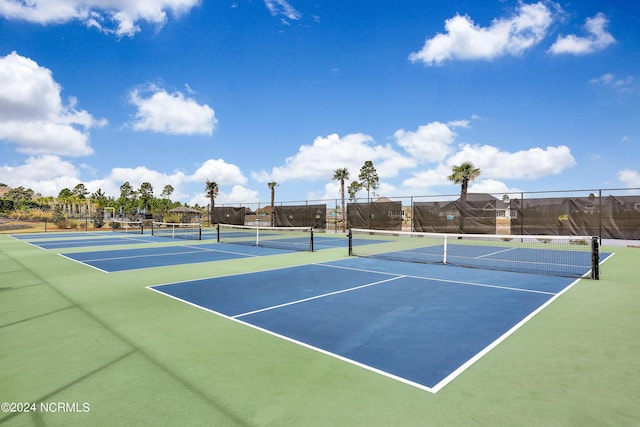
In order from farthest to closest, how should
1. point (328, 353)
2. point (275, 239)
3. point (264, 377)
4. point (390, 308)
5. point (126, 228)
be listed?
point (126, 228) → point (275, 239) → point (390, 308) → point (328, 353) → point (264, 377)

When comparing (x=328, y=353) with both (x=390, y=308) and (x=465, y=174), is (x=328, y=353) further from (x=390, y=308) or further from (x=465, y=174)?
(x=465, y=174)

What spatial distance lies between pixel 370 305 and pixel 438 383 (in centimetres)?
296

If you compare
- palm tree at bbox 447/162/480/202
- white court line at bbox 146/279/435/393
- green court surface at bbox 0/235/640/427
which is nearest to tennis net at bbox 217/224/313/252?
white court line at bbox 146/279/435/393

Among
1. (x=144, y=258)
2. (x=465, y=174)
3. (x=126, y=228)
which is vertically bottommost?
(x=144, y=258)

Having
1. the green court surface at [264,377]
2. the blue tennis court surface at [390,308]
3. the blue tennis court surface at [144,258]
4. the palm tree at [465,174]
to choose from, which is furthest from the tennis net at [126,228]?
the palm tree at [465,174]

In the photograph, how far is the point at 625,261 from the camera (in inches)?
488

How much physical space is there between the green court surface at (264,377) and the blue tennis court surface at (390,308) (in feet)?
→ 0.90

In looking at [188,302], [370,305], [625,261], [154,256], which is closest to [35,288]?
[188,302]

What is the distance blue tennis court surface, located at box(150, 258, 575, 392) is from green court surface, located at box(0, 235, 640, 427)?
10.8 inches

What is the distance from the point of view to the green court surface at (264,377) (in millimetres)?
2912

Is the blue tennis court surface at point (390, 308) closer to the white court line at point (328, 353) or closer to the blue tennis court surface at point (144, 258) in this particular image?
the white court line at point (328, 353)

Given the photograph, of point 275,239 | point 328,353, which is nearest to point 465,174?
point 275,239

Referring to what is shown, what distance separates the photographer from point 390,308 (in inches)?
243

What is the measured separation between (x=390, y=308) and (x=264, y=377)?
10.4ft
